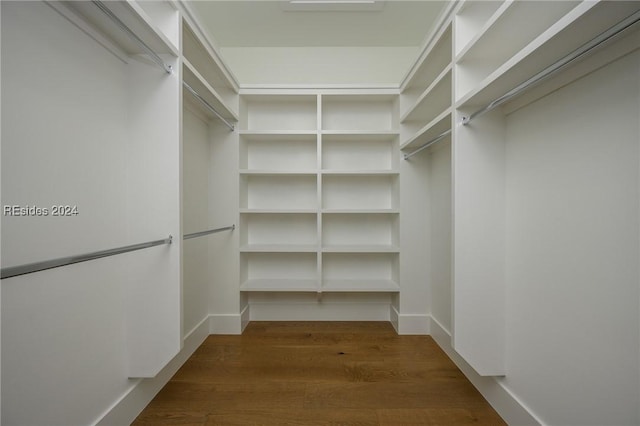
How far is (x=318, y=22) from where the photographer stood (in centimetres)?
218

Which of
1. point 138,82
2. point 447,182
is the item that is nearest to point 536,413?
point 447,182

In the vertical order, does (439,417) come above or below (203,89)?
below

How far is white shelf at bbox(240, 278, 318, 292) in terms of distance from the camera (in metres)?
2.22

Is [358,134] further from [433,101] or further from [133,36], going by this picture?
[133,36]

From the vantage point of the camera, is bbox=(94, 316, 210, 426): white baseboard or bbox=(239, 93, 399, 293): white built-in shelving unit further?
bbox=(239, 93, 399, 293): white built-in shelving unit

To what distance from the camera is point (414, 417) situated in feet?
4.37

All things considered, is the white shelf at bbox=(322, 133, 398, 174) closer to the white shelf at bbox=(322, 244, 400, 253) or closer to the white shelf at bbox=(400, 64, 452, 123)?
the white shelf at bbox=(400, 64, 452, 123)

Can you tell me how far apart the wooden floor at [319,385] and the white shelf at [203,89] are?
1.81 m

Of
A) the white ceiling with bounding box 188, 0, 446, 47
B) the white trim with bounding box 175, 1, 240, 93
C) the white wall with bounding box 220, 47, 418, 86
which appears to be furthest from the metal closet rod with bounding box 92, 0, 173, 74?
the white wall with bounding box 220, 47, 418, 86

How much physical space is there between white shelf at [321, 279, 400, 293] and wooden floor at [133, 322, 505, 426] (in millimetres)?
386

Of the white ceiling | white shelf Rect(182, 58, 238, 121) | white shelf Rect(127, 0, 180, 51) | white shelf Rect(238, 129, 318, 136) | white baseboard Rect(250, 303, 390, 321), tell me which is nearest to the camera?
white shelf Rect(127, 0, 180, 51)

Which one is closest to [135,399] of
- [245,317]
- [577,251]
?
[245,317]

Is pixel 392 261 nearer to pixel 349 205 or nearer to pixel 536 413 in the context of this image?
pixel 349 205

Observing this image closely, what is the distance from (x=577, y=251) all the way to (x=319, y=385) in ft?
4.76
